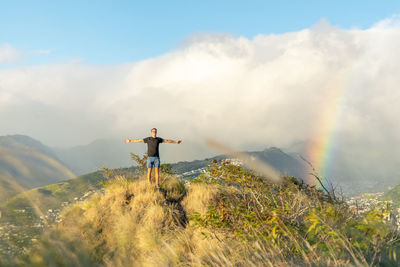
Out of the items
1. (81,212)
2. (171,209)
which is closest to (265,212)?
(171,209)

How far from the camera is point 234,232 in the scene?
899 centimetres

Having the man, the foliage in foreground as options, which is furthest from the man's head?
the foliage in foreground

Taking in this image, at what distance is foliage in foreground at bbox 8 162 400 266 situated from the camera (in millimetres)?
6789

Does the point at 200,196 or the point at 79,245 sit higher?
the point at 200,196

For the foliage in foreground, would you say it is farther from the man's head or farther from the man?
the man's head

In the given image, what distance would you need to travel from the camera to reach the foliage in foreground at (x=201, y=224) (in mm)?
6789

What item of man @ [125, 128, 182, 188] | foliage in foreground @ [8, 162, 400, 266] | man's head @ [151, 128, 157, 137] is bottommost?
foliage in foreground @ [8, 162, 400, 266]

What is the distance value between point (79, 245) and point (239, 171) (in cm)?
744

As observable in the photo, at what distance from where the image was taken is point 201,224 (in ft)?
31.9

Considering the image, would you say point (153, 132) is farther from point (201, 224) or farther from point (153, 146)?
point (201, 224)

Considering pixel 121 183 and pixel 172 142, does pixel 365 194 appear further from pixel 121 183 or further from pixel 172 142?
pixel 121 183

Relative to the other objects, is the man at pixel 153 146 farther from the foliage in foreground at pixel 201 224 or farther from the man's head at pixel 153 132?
the foliage in foreground at pixel 201 224

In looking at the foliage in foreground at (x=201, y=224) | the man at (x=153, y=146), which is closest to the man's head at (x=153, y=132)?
the man at (x=153, y=146)

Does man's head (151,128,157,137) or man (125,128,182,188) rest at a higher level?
man's head (151,128,157,137)
